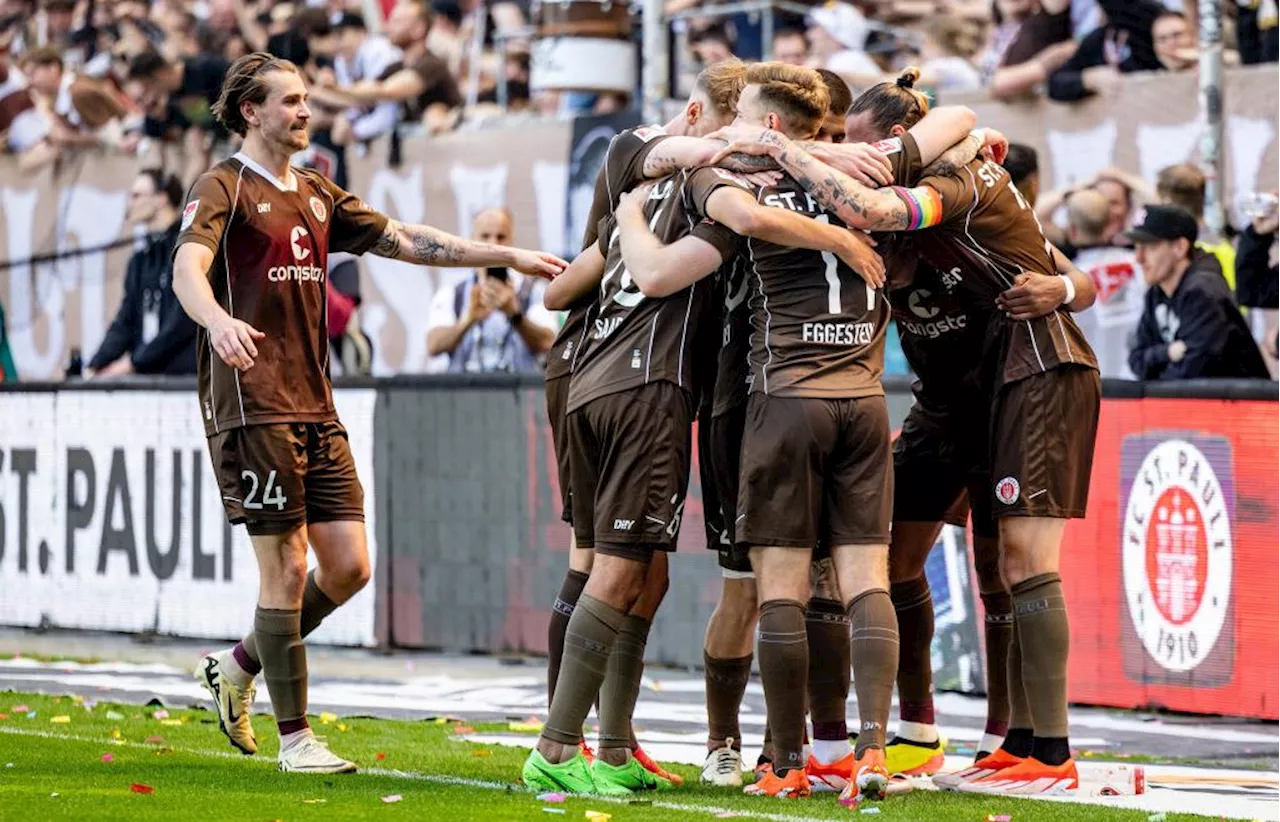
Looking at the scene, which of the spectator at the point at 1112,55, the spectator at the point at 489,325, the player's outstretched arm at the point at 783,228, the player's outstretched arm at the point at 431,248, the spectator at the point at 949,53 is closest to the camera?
the player's outstretched arm at the point at 783,228

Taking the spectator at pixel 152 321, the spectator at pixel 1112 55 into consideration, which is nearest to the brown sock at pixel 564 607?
the spectator at pixel 1112 55

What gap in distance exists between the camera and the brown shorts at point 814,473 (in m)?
6.79

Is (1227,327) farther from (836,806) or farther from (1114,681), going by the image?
(836,806)

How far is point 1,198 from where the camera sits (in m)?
20.6

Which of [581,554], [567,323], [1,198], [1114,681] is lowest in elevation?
[1114,681]

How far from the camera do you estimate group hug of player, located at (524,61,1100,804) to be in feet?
22.4

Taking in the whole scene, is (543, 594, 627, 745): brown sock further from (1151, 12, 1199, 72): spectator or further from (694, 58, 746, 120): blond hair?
(1151, 12, 1199, 72): spectator

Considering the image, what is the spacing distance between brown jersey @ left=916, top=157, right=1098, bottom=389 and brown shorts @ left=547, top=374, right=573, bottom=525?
4.52 ft

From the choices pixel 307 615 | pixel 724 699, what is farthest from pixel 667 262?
pixel 307 615

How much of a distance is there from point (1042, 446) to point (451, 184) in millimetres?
9381

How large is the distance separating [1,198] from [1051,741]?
51.0 feet

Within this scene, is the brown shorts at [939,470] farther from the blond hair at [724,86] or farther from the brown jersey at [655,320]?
the blond hair at [724,86]

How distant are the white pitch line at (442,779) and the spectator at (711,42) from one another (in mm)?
7281

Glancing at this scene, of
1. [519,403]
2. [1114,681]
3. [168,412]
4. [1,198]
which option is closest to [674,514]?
[1114,681]
